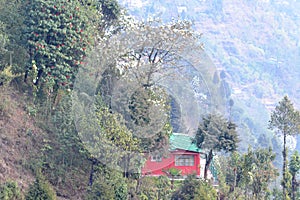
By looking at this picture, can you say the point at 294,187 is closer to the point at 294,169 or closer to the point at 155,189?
the point at 294,169

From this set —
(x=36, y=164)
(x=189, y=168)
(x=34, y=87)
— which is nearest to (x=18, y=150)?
(x=36, y=164)

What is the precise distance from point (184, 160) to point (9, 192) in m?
7.50

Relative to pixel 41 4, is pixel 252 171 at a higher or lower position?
lower

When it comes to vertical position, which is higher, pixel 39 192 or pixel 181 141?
pixel 181 141

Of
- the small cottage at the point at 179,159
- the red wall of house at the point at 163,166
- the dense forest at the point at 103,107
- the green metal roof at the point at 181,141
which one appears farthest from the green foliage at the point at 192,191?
the green metal roof at the point at 181,141

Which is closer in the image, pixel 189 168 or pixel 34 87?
pixel 34 87

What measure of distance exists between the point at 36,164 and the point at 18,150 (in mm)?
607

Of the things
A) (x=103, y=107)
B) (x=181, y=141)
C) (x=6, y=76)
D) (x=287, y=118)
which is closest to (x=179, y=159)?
(x=181, y=141)

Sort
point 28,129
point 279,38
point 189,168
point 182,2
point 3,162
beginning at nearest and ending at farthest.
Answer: point 3,162
point 28,129
point 189,168
point 279,38
point 182,2

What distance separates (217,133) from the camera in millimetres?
13438

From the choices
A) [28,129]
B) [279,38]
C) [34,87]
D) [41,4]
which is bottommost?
[28,129]

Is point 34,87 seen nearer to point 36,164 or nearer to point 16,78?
point 16,78

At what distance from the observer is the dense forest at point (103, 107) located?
11836 millimetres

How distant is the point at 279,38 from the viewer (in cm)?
10775
